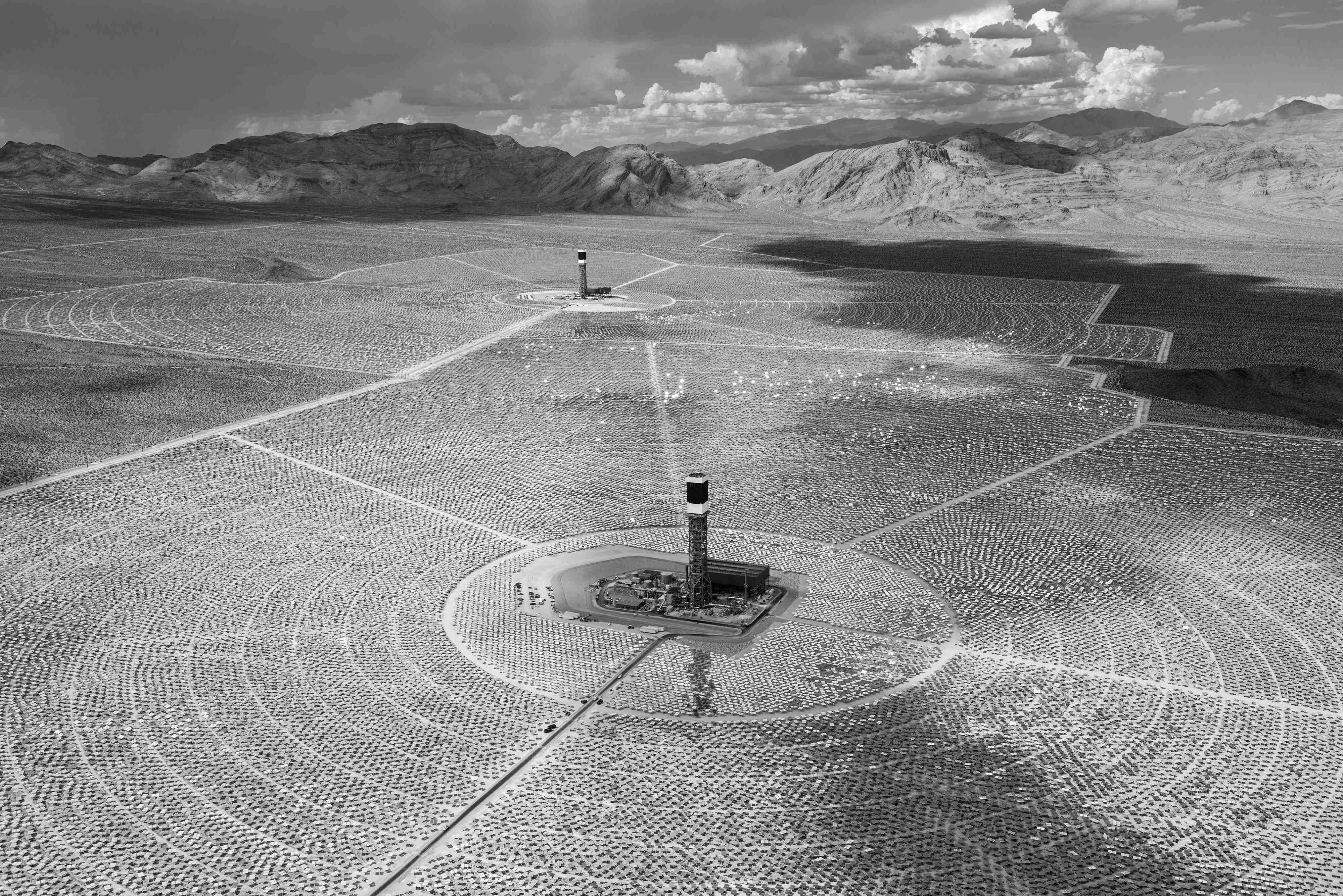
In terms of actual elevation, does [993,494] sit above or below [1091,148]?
below

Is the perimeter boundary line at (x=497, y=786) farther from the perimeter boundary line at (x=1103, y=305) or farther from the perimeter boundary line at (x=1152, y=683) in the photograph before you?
the perimeter boundary line at (x=1103, y=305)

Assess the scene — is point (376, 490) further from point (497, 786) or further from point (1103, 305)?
point (1103, 305)

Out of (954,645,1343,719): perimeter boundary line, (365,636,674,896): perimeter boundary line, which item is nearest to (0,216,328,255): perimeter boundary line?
(365,636,674,896): perimeter boundary line

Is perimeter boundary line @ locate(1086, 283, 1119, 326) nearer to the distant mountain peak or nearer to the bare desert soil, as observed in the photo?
the bare desert soil

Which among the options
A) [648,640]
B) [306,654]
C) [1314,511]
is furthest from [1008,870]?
[1314,511]

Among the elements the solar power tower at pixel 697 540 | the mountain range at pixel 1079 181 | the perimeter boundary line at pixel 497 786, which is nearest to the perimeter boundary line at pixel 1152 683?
the solar power tower at pixel 697 540

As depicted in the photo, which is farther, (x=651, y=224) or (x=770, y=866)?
(x=651, y=224)

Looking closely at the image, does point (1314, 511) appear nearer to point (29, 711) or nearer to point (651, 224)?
point (29, 711)
